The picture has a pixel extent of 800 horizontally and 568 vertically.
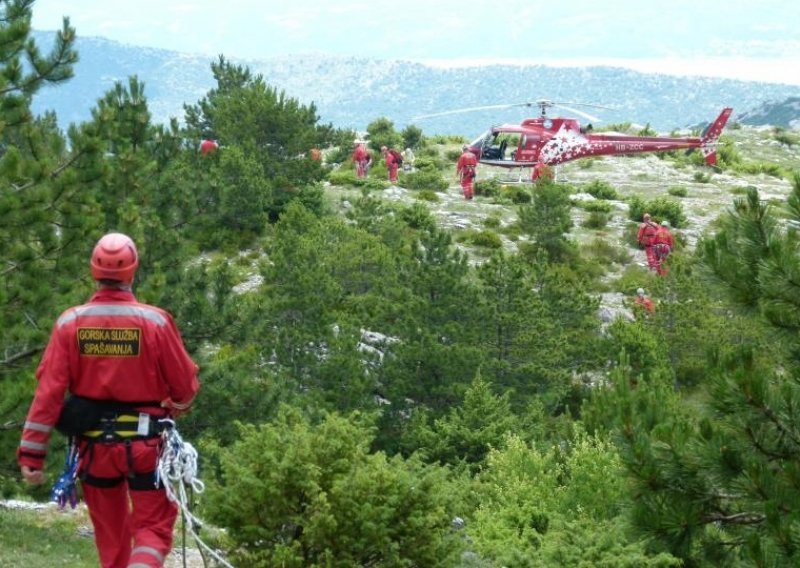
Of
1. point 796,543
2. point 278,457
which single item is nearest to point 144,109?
point 278,457

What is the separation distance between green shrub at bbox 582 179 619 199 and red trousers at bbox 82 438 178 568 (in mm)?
44598

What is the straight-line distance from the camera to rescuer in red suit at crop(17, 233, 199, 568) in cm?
621

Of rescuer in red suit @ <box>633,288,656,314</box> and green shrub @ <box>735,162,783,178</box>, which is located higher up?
rescuer in red suit @ <box>633,288,656,314</box>

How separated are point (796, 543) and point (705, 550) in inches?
48.8

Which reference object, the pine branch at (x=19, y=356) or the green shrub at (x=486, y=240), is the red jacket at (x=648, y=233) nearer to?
the green shrub at (x=486, y=240)

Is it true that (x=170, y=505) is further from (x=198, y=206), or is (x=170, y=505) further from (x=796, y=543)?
(x=198, y=206)

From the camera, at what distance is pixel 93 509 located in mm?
6484

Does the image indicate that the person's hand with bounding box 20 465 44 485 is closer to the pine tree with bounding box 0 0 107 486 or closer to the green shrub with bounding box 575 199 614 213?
the pine tree with bounding box 0 0 107 486

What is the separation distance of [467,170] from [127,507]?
128 ft

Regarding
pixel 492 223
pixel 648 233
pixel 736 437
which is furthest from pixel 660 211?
pixel 736 437

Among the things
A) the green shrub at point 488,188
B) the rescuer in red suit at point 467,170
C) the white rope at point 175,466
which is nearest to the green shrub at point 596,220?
the green shrub at point 488,188

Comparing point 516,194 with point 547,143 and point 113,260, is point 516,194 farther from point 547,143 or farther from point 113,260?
point 113,260

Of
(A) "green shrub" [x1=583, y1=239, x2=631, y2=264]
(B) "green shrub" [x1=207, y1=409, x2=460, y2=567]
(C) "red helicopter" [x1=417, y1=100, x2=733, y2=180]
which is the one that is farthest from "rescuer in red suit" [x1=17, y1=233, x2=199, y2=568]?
(C) "red helicopter" [x1=417, y1=100, x2=733, y2=180]

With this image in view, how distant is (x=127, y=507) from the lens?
6.57m
